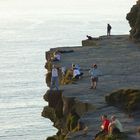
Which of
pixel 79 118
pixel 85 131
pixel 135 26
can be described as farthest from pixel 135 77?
pixel 135 26

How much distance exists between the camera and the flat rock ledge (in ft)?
124

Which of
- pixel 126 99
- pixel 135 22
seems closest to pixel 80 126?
pixel 126 99

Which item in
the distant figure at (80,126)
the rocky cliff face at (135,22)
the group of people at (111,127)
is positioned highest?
the rocky cliff face at (135,22)

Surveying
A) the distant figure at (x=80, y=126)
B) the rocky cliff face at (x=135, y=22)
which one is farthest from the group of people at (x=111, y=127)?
the rocky cliff face at (x=135, y=22)

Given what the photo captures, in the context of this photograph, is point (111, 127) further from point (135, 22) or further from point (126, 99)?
point (135, 22)

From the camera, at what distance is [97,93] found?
1764 inches

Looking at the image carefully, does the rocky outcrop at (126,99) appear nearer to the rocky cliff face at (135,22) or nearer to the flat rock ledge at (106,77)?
the flat rock ledge at (106,77)

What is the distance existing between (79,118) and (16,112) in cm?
7215

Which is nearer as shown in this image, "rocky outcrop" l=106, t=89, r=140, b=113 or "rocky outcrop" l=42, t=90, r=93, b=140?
"rocky outcrop" l=106, t=89, r=140, b=113

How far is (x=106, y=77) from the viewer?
5181 centimetres

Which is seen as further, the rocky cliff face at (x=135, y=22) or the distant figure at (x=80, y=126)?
the rocky cliff face at (x=135, y=22)

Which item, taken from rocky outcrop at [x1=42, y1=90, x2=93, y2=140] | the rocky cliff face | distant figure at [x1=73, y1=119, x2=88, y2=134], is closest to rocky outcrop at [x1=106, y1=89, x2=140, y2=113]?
rocky outcrop at [x1=42, y1=90, x2=93, y2=140]

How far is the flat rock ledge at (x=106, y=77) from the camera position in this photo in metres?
37.9

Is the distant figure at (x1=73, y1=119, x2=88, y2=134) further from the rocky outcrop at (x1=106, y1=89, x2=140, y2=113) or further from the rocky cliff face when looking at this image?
the rocky cliff face
